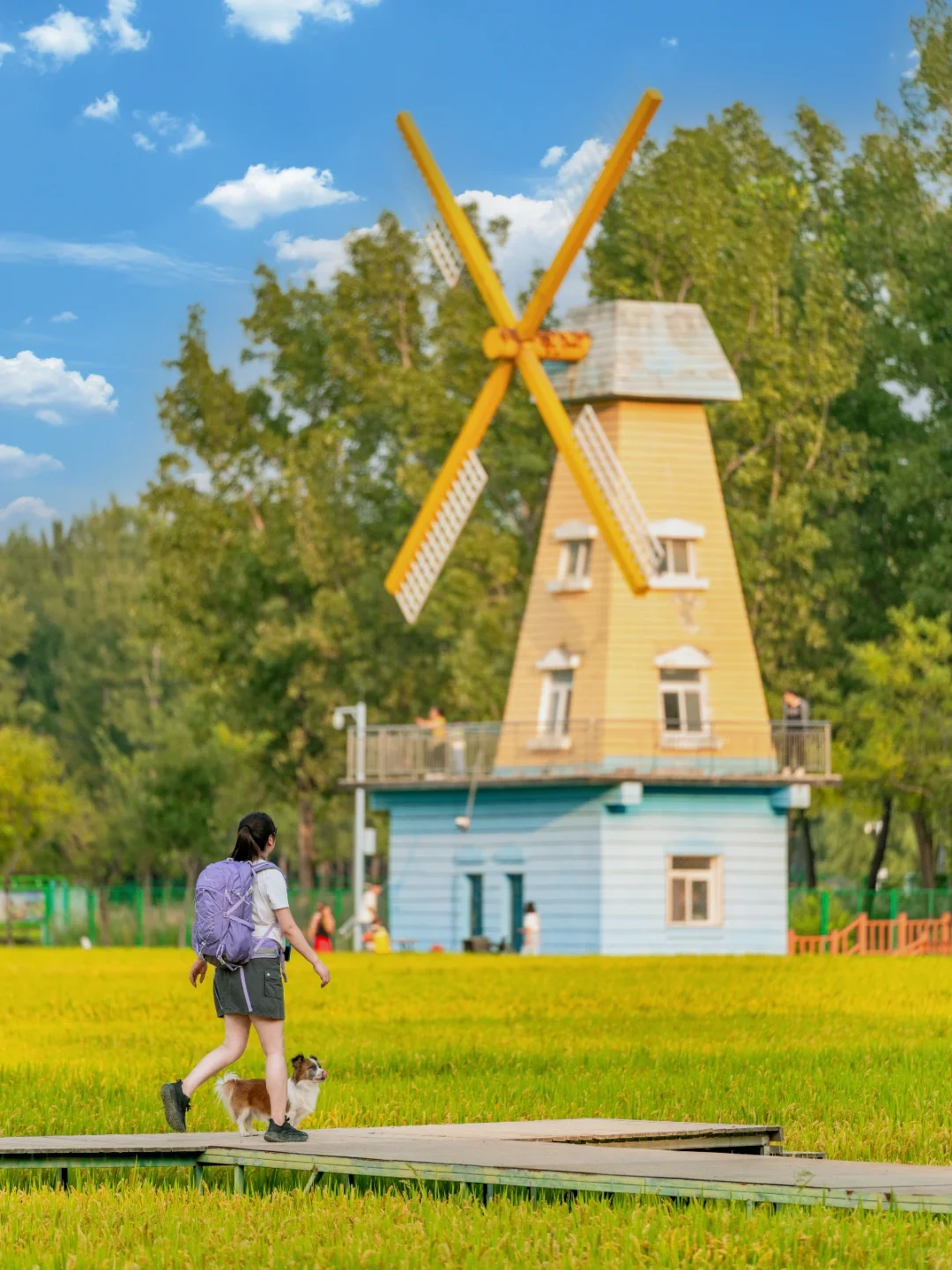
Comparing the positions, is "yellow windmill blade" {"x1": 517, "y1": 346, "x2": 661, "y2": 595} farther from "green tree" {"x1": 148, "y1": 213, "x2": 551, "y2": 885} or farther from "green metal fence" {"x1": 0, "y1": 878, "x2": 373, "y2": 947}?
"green metal fence" {"x1": 0, "y1": 878, "x2": 373, "y2": 947}

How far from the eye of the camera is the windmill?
45.3m

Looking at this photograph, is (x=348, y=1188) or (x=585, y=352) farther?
(x=585, y=352)

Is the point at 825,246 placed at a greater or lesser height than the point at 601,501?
greater

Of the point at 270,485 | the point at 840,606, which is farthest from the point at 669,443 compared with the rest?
the point at 270,485

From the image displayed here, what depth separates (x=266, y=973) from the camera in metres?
11.1

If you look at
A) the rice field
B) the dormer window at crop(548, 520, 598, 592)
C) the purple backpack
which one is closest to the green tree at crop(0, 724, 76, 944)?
the dormer window at crop(548, 520, 598, 592)

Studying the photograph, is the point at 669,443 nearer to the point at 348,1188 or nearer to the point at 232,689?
the point at 232,689

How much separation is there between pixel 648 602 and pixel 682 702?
207 centimetres

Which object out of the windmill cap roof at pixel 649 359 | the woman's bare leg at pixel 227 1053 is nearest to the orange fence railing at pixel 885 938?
the windmill cap roof at pixel 649 359

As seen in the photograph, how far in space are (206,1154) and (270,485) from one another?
50.3 m

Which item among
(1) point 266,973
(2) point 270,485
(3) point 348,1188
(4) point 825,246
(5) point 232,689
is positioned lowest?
(3) point 348,1188

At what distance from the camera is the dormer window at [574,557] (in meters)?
47.0

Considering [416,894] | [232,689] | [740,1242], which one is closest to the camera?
[740,1242]

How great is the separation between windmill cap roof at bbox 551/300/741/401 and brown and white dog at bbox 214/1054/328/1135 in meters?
36.3
